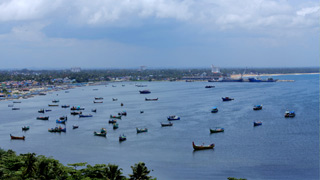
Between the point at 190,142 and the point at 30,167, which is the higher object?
the point at 30,167

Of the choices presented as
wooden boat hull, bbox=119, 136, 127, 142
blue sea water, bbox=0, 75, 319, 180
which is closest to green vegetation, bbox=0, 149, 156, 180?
blue sea water, bbox=0, 75, 319, 180

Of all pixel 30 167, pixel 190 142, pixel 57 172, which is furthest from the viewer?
pixel 190 142

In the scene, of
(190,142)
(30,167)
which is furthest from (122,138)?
(30,167)

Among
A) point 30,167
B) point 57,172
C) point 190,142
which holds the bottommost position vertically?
point 190,142

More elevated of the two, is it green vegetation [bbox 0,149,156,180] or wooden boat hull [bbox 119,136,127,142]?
green vegetation [bbox 0,149,156,180]

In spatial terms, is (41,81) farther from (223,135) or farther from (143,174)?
(143,174)

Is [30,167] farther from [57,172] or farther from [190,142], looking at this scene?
[190,142]

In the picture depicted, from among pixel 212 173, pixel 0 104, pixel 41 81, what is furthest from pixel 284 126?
pixel 41 81

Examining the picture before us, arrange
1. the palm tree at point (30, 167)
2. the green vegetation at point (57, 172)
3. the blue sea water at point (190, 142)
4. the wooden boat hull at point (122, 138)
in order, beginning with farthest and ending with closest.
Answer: the wooden boat hull at point (122, 138) → the blue sea water at point (190, 142) → the palm tree at point (30, 167) → the green vegetation at point (57, 172)

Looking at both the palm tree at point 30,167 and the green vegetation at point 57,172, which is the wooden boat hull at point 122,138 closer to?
the green vegetation at point 57,172

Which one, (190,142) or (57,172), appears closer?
(57,172)

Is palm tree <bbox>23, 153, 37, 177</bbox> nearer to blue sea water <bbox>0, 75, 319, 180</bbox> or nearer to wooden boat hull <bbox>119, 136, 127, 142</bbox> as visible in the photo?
blue sea water <bbox>0, 75, 319, 180</bbox>

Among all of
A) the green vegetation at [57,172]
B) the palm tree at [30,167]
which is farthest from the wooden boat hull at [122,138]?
the palm tree at [30,167]
